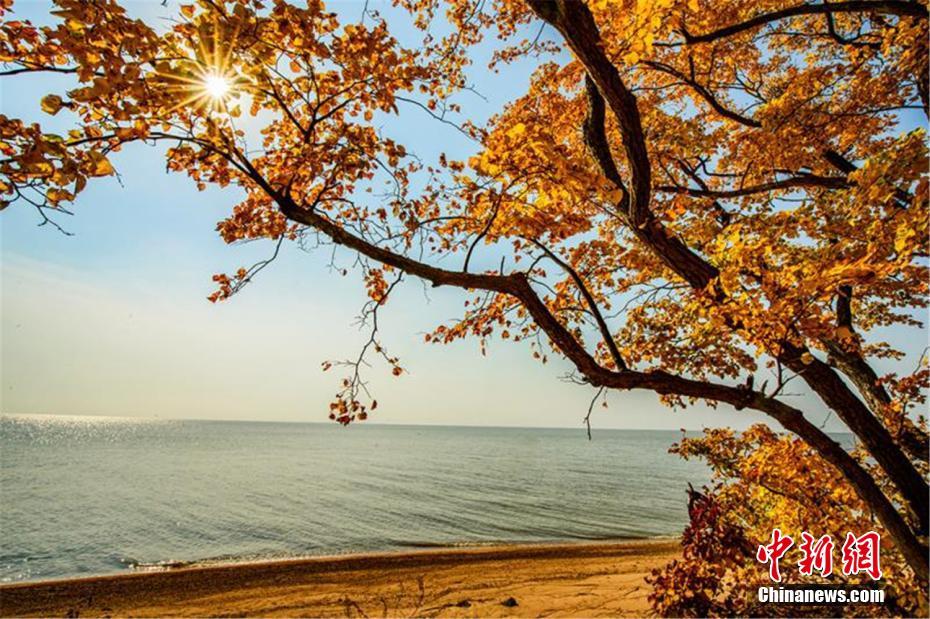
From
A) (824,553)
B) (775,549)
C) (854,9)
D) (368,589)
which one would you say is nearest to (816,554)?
(824,553)

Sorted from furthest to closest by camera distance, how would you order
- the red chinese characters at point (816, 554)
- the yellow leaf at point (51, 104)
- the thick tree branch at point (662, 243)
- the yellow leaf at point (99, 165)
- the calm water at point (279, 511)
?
the calm water at point (279, 511) < the red chinese characters at point (816, 554) < the thick tree branch at point (662, 243) < the yellow leaf at point (51, 104) < the yellow leaf at point (99, 165)

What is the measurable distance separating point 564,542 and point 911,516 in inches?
735

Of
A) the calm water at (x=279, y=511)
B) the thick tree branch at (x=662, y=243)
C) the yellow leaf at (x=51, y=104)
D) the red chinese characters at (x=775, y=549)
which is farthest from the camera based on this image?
the calm water at (x=279, y=511)

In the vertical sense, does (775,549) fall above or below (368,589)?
above

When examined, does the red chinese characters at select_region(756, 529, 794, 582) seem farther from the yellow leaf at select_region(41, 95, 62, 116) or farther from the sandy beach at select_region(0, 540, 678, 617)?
the yellow leaf at select_region(41, 95, 62, 116)

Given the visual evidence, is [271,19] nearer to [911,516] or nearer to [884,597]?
[911,516]

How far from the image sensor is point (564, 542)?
21656 mm

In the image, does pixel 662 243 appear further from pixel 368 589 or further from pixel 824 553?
pixel 368 589

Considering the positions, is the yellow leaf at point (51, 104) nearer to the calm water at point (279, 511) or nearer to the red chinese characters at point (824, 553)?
the red chinese characters at point (824, 553)

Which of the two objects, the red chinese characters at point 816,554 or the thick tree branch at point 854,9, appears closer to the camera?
the thick tree branch at point 854,9

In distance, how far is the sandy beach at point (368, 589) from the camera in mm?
12242

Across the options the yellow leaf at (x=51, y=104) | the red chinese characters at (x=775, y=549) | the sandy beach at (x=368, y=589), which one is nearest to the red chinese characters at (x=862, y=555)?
the red chinese characters at (x=775, y=549)

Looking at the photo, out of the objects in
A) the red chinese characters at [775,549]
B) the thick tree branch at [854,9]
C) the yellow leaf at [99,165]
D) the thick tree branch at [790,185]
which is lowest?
the red chinese characters at [775,549]

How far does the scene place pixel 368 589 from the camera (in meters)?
14.1
